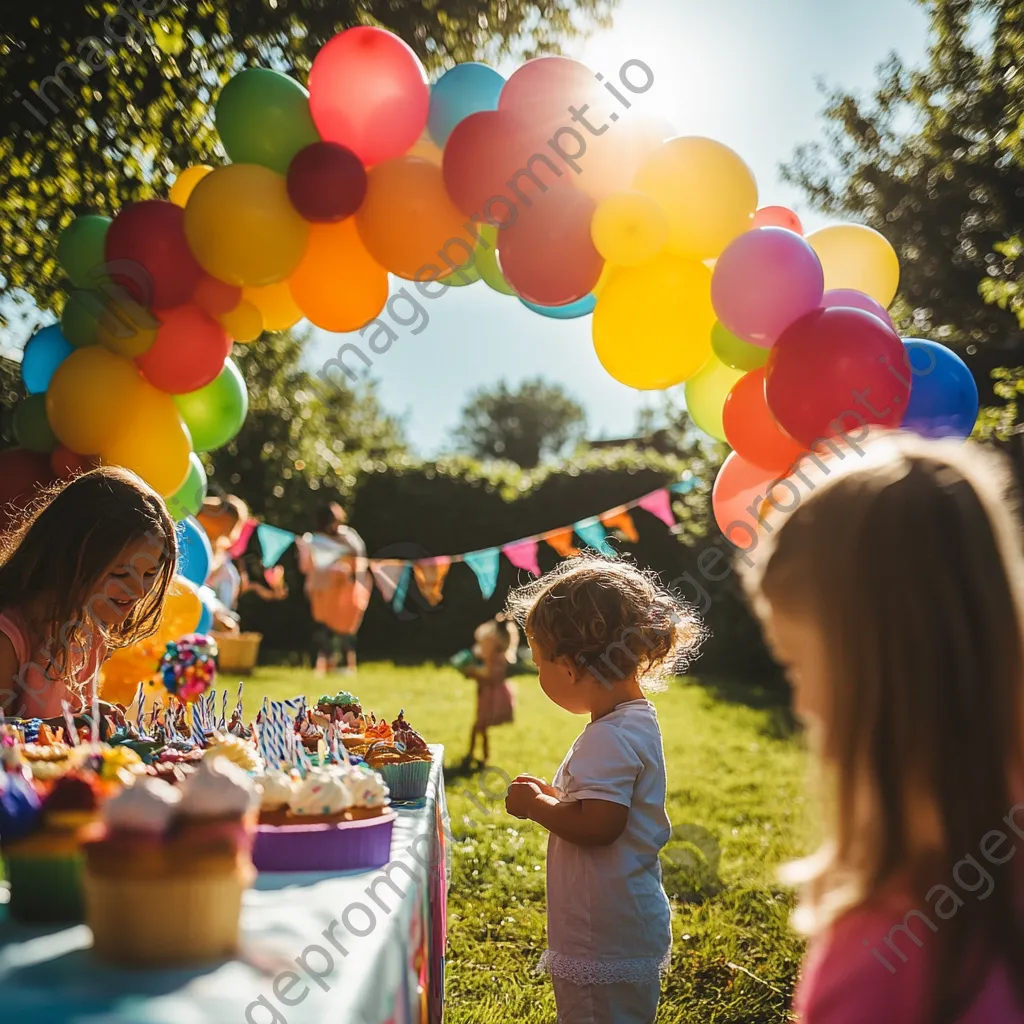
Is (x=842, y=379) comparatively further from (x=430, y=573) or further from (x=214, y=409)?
(x=430, y=573)

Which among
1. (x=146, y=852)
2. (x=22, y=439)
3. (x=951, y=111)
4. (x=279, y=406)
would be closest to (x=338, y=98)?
(x=22, y=439)

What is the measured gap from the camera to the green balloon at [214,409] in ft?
14.3

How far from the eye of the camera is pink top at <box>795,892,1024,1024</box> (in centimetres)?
103

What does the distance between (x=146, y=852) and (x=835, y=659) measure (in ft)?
2.91

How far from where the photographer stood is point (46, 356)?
4.17 metres

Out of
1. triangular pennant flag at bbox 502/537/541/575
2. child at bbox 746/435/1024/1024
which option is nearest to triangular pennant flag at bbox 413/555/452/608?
triangular pennant flag at bbox 502/537/541/575

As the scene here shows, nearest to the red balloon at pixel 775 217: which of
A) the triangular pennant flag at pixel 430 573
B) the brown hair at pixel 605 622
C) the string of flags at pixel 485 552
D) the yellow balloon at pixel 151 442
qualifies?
the brown hair at pixel 605 622

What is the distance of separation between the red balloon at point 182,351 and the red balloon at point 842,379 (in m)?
2.35

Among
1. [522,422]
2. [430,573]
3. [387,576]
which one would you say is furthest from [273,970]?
[522,422]

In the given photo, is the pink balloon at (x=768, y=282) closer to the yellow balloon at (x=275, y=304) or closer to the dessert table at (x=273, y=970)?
the yellow balloon at (x=275, y=304)

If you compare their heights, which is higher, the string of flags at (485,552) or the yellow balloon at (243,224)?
the yellow balloon at (243,224)

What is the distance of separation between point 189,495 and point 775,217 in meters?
2.86

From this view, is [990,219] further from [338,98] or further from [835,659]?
[835,659]

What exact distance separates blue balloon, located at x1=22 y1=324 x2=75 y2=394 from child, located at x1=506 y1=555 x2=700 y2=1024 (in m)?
2.80
